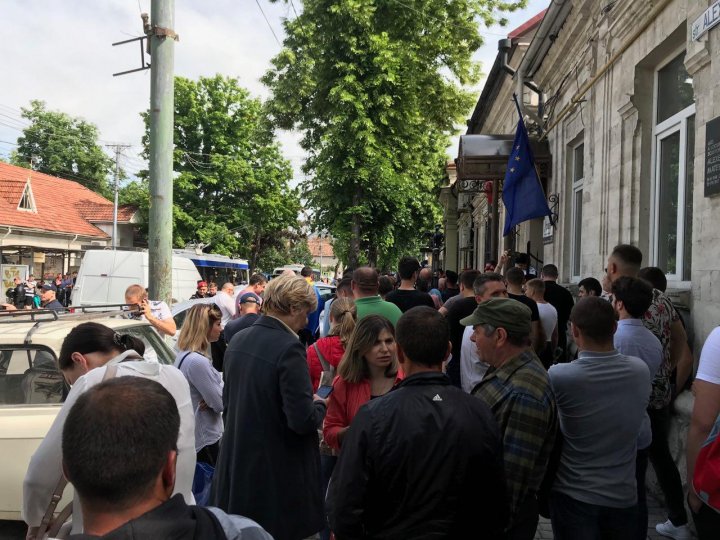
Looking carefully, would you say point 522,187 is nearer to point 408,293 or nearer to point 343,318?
point 408,293

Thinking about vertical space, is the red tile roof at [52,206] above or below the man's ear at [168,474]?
above

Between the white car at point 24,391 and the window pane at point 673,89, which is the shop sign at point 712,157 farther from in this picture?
the white car at point 24,391

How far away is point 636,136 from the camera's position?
6.53 meters

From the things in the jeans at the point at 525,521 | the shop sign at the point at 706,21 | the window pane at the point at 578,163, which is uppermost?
the shop sign at the point at 706,21

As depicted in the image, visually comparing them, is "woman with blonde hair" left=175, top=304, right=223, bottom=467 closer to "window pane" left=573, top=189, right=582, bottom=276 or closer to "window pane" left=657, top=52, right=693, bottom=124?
"window pane" left=657, top=52, right=693, bottom=124

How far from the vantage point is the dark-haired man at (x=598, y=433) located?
265 cm

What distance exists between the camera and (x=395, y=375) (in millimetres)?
3520

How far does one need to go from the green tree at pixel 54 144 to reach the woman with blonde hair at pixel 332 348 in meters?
51.3

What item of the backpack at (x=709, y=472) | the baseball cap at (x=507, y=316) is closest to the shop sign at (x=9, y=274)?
the baseball cap at (x=507, y=316)

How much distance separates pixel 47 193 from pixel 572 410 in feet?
119

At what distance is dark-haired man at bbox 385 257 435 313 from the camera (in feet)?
18.7

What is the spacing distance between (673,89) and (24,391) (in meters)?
6.46

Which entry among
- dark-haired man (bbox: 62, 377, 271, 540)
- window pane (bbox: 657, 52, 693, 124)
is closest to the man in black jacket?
dark-haired man (bbox: 62, 377, 271, 540)

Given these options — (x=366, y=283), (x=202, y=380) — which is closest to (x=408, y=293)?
(x=366, y=283)
